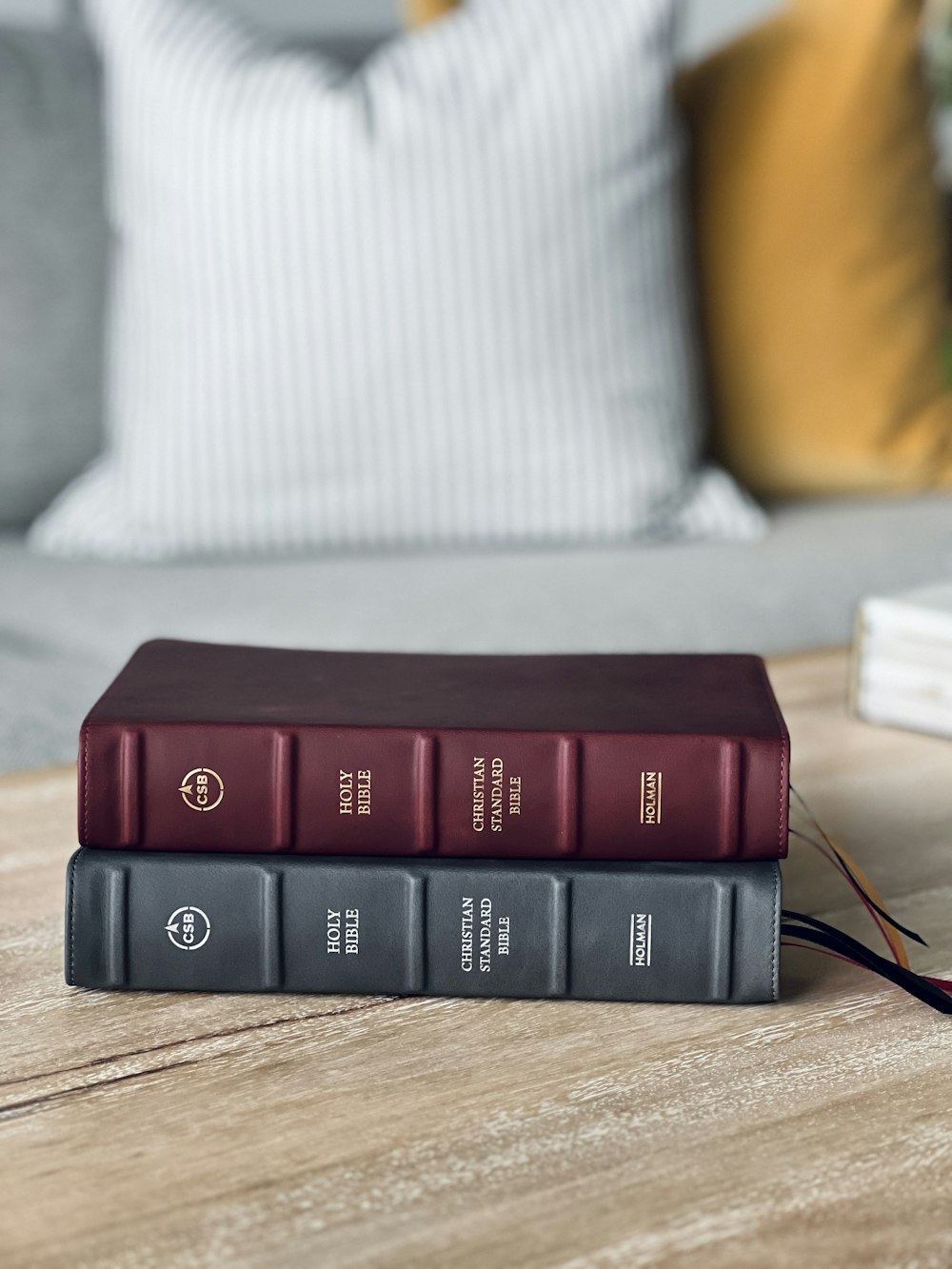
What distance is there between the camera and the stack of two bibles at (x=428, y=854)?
531mm

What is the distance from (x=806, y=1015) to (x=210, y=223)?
94 cm

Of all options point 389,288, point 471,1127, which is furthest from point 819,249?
point 471,1127

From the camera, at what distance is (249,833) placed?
54cm

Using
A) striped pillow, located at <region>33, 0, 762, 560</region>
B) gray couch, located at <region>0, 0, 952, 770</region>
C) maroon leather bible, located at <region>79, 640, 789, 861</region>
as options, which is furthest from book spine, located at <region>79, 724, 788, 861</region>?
striped pillow, located at <region>33, 0, 762, 560</region>

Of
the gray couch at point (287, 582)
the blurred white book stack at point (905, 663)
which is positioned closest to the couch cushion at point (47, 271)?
the gray couch at point (287, 582)

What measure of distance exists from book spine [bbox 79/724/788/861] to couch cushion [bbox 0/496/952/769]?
389 mm

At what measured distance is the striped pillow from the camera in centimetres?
124

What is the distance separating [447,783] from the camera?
53 cm

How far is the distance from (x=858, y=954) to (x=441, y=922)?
0.17m

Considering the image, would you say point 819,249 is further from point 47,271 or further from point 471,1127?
point 471,1127

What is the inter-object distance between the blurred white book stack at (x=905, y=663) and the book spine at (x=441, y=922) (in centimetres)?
34

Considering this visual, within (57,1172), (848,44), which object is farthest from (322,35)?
(57,1172)

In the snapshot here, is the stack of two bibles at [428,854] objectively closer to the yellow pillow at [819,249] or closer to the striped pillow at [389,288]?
the striped pillow at [389,288]

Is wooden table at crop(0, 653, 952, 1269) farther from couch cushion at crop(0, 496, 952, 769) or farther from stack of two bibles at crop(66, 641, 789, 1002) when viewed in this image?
couch cushion at crop(0, 496, 952, 769)
